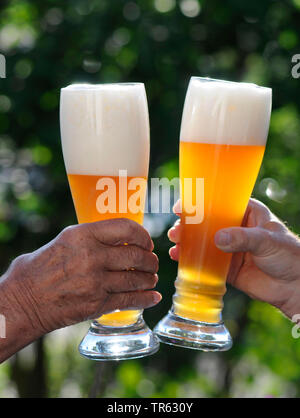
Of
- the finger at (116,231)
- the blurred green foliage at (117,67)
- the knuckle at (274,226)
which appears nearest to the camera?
the finger at (116,231)

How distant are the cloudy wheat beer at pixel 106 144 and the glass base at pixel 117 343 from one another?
0.30 metres

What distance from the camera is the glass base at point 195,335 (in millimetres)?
1418

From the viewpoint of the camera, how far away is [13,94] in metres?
2.85

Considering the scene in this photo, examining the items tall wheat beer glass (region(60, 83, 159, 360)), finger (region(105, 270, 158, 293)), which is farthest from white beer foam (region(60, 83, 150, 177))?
finger (region(105, 270, 158, 293))

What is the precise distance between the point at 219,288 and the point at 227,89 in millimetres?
507

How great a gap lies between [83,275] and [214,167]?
0.41 metres

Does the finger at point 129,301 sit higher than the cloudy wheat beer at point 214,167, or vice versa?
the cloudy wheat beer at point 214,167

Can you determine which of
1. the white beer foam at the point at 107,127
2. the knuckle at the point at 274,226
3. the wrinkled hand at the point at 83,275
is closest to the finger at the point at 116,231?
the wrinkled hand at the point at 83,275

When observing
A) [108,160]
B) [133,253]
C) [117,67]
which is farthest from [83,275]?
[117,67]

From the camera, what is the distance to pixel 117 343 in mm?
1442

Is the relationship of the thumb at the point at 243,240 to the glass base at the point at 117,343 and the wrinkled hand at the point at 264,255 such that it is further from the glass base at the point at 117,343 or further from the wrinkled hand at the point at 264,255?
the glass base at the point at 117,343

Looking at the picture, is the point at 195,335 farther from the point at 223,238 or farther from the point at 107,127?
the point at 107,127
